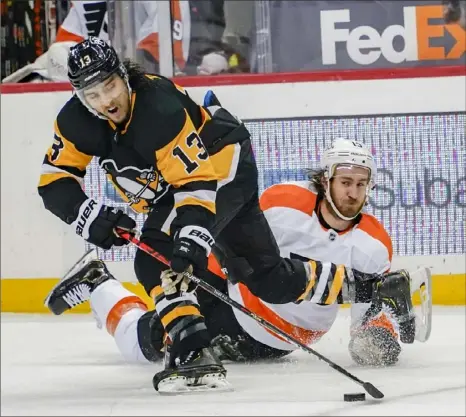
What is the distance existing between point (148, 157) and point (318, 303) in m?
0.73

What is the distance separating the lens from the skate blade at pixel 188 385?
3135 mm

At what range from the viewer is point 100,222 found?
3.24 metres

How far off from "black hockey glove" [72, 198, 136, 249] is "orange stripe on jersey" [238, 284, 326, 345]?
0.70 metres

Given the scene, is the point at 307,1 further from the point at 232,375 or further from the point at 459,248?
Answer: the point at 232,375

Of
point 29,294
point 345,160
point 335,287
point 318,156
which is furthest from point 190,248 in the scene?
point 29,294

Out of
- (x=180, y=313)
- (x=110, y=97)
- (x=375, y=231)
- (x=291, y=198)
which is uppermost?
(x=110, y=97)

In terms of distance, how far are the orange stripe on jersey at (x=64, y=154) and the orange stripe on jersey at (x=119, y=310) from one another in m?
0.69

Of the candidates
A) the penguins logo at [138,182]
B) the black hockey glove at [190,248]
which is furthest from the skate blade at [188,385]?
the penguins logo at [138,182]

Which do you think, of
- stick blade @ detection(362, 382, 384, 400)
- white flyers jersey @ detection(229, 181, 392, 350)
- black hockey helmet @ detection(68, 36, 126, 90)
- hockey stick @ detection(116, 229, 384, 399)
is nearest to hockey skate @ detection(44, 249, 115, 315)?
white flyers jersey @ detection(229, 181, 392, 350)

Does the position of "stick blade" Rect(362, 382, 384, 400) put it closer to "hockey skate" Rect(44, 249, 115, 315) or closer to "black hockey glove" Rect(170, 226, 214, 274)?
"black hockey glove" Rect(170, 226, 214, 274)

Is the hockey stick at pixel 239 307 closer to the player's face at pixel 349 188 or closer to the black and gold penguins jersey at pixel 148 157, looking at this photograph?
the black and gold penguins jersey at pixel 148 157

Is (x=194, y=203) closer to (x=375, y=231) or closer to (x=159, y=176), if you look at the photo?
(x=159, y=176)

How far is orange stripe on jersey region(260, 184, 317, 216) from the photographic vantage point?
3.93 meters

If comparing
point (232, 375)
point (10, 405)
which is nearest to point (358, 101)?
point (232, 375)
